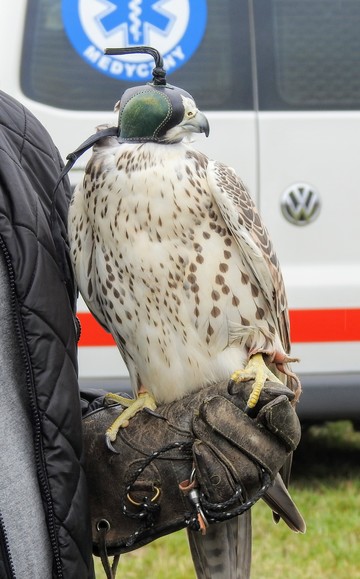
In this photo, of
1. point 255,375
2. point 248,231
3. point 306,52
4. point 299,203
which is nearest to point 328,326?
point 299,203

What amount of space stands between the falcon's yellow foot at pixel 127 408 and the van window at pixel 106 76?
2066 millimetres

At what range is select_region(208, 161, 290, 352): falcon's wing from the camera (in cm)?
253

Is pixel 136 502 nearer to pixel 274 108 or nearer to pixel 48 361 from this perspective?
pixel 48 361

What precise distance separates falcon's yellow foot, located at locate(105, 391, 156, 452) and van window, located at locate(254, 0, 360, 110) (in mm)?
2156

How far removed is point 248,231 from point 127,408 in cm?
50

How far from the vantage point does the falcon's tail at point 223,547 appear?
2463 millimetres

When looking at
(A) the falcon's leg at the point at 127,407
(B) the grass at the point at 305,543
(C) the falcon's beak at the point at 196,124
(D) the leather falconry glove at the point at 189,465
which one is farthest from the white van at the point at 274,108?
(D) the leather falconry glove at the point at 189,465

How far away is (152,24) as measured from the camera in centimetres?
436

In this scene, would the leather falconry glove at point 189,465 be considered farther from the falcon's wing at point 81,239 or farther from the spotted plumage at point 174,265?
the falcon's wing at point 81,239

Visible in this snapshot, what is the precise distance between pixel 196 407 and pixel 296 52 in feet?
8.31

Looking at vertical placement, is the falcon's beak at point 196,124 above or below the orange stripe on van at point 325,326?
above

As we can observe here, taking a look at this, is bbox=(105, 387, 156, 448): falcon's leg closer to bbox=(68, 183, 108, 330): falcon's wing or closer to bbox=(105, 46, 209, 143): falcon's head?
bbox=(68, 183, 108, 330): falcon's wing

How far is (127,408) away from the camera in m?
2.55

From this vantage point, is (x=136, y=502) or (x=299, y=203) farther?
(x=299, y=203)
